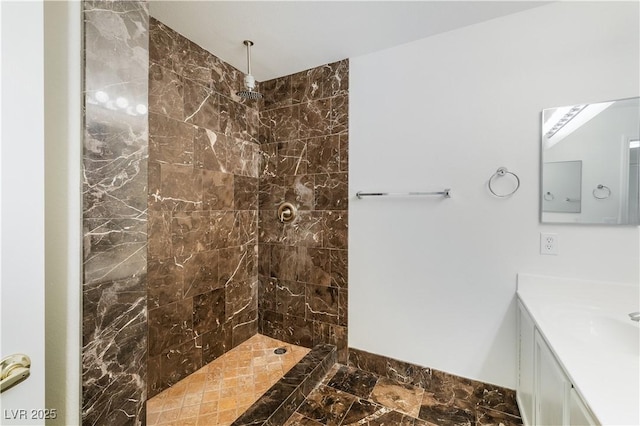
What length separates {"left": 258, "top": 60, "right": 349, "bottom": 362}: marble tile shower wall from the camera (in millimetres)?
2172

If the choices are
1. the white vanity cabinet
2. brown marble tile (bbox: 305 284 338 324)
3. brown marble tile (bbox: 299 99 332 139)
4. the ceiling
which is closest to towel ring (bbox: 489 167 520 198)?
the white vanity cabinet

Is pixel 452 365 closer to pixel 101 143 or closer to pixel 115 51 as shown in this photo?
pixel 101 143

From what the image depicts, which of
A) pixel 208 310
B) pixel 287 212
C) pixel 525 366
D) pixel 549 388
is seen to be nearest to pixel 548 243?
pixel 525 366

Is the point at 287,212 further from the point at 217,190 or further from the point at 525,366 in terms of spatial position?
the point at 525,366

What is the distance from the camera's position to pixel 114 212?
959 millimetres

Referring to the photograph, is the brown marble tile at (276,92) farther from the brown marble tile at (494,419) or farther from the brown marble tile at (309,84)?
the brown marble tile at (494,419)

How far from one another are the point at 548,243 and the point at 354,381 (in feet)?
5.25

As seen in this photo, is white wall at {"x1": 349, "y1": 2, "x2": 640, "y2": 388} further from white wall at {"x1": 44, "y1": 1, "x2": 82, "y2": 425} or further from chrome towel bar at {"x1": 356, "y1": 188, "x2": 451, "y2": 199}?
white wall at {"x1": 44, "y1": 1, "x2": 82, "y2": 425}

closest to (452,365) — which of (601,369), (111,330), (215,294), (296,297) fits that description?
(601,369)

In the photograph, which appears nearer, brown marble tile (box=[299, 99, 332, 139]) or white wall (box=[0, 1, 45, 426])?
white wall (box=[0, 1, 45, 426])

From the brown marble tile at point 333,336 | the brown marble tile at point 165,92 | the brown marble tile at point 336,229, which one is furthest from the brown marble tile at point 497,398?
the brown marble tile at point 165,92

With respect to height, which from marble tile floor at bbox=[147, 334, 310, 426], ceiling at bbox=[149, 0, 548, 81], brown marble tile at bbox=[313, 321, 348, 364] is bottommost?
marble tile floor at bbox=[147, 334, 310, 426]

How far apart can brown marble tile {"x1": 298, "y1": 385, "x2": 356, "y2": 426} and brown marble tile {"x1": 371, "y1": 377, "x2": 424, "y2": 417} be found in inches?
7.7

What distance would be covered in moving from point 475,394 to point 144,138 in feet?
7.92
